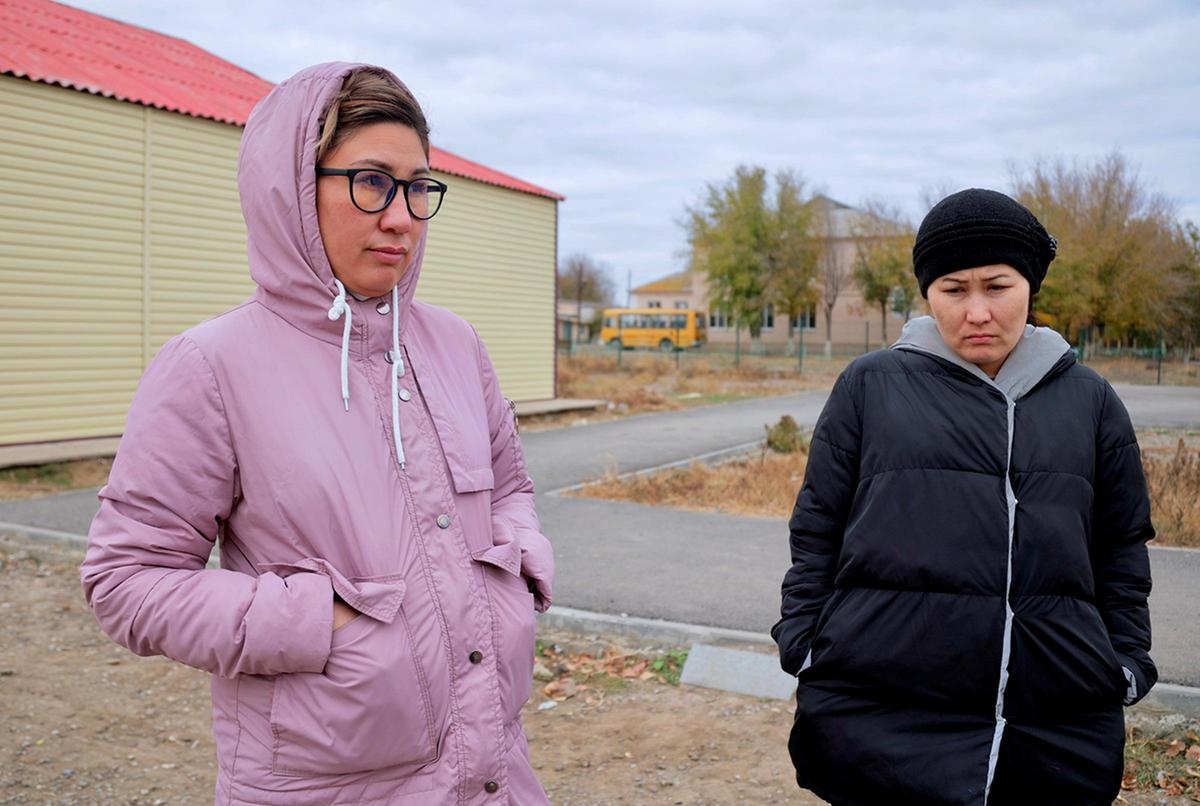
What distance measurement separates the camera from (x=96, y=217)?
12570mm

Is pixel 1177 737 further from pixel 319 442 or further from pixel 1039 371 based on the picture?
pixel 319 442

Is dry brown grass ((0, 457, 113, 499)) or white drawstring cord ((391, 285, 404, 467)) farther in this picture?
dry brown grass ((0, 457, 113, 499))

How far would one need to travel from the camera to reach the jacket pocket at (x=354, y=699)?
1776 mm

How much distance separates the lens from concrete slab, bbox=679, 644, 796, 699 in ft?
16.3

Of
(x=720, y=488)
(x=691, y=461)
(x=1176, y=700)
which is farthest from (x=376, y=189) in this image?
(x=691, y=461)

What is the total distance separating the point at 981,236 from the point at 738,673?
3290 millimetres

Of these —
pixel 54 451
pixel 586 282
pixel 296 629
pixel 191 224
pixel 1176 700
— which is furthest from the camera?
pixel 586 282

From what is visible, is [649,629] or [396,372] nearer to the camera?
[396,372]

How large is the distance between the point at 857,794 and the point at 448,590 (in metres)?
1.12

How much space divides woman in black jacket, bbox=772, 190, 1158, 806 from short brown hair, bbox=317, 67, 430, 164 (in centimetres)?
122

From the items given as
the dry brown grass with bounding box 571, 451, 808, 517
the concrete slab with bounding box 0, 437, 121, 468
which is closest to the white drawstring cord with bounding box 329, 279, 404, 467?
the dry brown grass with bounding box 571, 451, 808, 517

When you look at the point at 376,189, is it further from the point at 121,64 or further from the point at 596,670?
the point at 121,64

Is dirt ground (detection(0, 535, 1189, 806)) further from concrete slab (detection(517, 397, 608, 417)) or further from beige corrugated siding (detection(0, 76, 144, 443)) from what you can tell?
concrete slab (detection(517, 397, 608, 417))

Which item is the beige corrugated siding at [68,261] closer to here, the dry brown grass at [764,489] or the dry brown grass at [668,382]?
the dry brown grass at [764,489]
